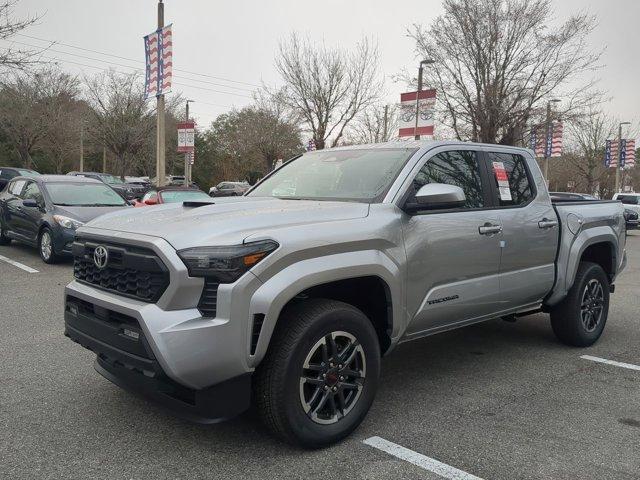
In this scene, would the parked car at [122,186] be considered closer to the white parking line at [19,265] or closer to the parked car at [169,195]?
the parked car at [169,195]

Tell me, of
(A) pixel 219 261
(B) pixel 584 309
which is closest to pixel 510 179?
(B) pixel 584 309

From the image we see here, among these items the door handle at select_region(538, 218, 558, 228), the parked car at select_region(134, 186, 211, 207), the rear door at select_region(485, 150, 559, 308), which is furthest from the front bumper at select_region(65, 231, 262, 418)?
the parked car at select_region(134, 186, 211, 207)

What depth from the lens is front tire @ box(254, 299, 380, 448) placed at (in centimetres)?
298

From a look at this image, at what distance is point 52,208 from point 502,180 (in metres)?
8.27

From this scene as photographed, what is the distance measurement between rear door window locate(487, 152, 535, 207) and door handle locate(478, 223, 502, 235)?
30 centimetres

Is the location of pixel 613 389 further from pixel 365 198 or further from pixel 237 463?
pixel 237 463

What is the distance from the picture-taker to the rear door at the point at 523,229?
173 inches

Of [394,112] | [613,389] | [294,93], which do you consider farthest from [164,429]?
[394,112]

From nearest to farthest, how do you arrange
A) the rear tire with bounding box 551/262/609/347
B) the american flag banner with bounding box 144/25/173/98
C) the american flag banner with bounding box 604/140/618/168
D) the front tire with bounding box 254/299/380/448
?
the front tire with bounding box 254/299/380/448
the rear tire with bounding box 551/262/609/347
the american flag banner with bounding box 144/25/173/98
the american flag banner with bounding box 604/140/618/168

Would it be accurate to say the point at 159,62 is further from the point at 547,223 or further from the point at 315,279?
the point at 315,279

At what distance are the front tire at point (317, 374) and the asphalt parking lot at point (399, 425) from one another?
154mm

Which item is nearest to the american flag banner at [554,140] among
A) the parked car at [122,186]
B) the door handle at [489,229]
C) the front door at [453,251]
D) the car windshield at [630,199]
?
the car windshield at [630,199]

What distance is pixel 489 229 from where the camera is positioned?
4180mm

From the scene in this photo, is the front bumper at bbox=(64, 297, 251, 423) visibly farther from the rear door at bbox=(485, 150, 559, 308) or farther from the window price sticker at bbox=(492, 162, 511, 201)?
the window price sticker at bbox=(492, 162, 511, 201)
